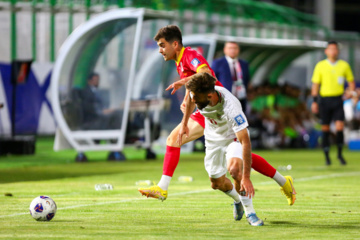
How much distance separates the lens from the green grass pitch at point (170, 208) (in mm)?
6570

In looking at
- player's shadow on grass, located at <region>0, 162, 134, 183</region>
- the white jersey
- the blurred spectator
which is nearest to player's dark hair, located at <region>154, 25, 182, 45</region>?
the white jersey

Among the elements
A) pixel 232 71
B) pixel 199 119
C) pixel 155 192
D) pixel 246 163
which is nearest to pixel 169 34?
pixel 199 119

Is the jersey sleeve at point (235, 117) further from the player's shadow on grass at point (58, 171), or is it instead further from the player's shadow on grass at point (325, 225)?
the player's shadow on grass at point (58, 171)

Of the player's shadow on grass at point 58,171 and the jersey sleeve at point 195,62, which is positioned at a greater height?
the jersey sleeve at point 195,62

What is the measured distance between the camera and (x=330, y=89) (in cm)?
1577

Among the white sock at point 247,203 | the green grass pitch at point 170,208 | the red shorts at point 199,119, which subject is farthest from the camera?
Answer: the red shorts at point 199,119

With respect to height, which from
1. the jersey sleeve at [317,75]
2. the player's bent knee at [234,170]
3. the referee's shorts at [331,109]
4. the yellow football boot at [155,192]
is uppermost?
the player's bent knee at [234,170]

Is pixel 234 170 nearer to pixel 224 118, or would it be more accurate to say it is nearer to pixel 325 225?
pixel 224 118

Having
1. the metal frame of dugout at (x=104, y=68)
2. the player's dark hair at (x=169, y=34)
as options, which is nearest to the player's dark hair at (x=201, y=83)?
the player's dark hair at (x=169, y=34)

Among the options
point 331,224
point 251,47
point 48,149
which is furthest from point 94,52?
point 331,224

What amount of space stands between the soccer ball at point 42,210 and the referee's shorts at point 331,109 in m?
9.44

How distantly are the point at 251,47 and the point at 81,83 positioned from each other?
884cm

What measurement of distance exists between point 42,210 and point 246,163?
190 cm

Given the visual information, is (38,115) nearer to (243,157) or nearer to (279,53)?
(279,53)
